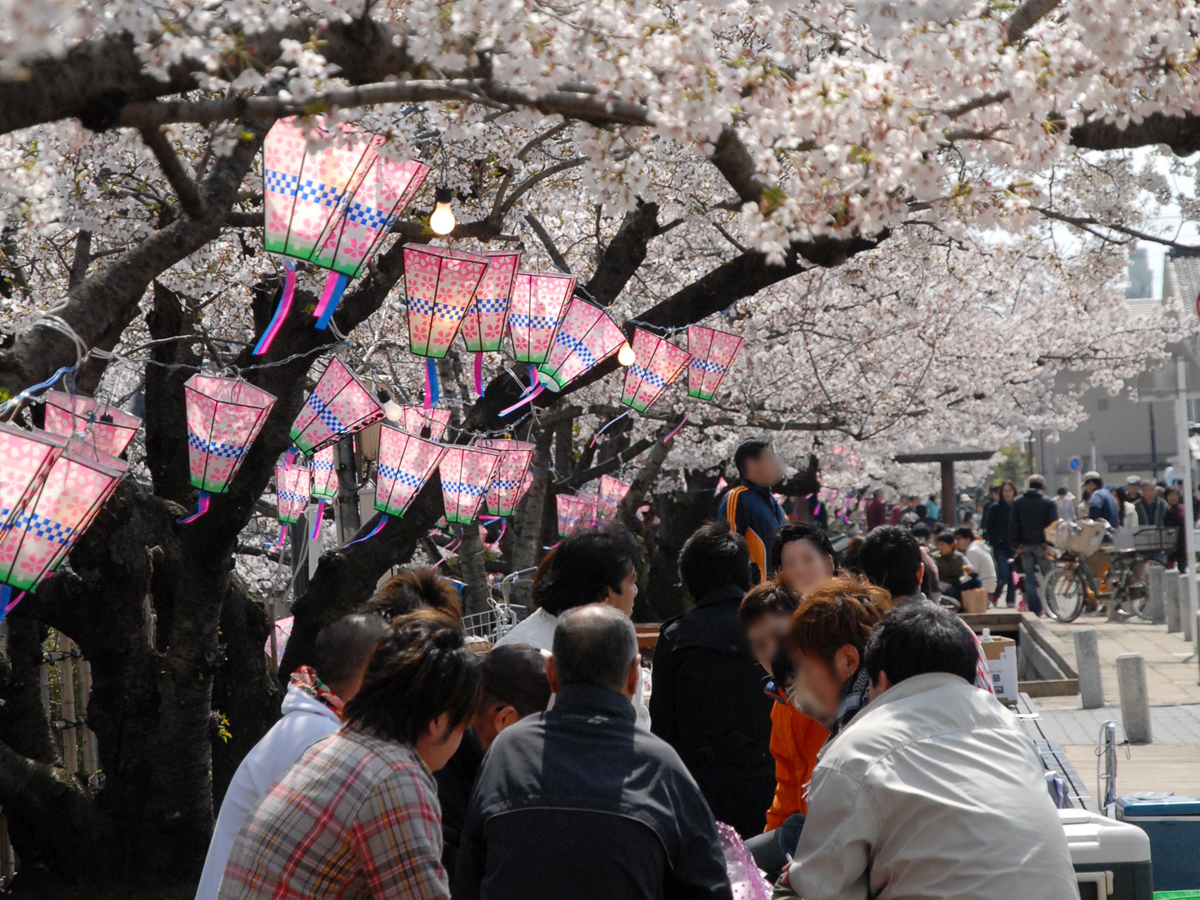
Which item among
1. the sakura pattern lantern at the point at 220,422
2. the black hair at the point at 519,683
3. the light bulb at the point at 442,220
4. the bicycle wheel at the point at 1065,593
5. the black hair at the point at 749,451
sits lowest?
the bicycle wheel at the point at 1065,593

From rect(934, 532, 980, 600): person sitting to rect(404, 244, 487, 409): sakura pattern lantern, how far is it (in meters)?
9.38

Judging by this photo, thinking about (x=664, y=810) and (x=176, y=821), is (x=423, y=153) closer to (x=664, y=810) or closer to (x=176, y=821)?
(x=176, y=821)

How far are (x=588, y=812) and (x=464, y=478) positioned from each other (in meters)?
5.14

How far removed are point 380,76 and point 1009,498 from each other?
18828 millimetres

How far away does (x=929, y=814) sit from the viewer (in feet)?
8.84

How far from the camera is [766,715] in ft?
14.8

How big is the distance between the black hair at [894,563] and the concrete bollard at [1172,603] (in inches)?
457

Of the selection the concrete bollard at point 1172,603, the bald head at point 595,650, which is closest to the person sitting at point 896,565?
the bald head at point 595,650

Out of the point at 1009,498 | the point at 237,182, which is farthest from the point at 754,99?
the point at 1009,498

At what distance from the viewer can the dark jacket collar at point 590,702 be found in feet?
9.42

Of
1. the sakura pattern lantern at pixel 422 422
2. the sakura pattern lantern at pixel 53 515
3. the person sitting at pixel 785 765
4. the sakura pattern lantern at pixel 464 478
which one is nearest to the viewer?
the person sitting at pixel 785 765

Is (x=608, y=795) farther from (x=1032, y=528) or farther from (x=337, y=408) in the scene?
(x=1032, y=528)

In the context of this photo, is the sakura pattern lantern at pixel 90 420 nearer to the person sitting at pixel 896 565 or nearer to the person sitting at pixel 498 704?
the person sitting at pixel 498 704

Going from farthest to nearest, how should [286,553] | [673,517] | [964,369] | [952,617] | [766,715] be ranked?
[673,517]
[964,369]
[286,553]
[766,715]
[952,617]
